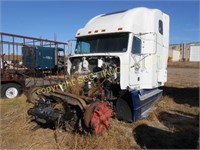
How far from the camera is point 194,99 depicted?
1018cm

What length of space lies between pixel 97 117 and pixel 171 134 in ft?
6.19

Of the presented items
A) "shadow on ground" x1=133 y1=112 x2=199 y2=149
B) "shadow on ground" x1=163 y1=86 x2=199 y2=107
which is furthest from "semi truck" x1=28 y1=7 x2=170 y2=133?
"shadow on ground" x1=163 y1=86 x2=199 y2=107

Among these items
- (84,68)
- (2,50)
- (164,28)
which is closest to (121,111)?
(84,68)

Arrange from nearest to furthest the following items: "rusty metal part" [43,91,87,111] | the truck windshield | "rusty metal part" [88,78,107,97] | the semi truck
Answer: "rusty metal part" [43,91,87,111] < the semi truck < "rusty metal part" [88,78,107,97] < the truck windshield

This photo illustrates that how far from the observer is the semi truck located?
5582mm

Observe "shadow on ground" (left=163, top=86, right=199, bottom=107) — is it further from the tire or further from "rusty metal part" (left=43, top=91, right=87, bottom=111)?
the tire

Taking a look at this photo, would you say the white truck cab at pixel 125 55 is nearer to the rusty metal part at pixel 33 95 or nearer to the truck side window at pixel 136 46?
the truck side window at pixel 136 46

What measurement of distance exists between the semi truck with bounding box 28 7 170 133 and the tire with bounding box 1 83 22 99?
4171 mm

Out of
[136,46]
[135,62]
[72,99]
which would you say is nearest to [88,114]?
[72,99]

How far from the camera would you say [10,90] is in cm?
1072

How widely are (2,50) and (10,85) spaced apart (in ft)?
5.79

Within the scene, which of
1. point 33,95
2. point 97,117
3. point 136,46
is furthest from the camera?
point 33,95

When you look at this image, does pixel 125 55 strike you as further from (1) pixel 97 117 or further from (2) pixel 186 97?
(2) pixel 186 97

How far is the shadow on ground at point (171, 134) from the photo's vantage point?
200 inches
